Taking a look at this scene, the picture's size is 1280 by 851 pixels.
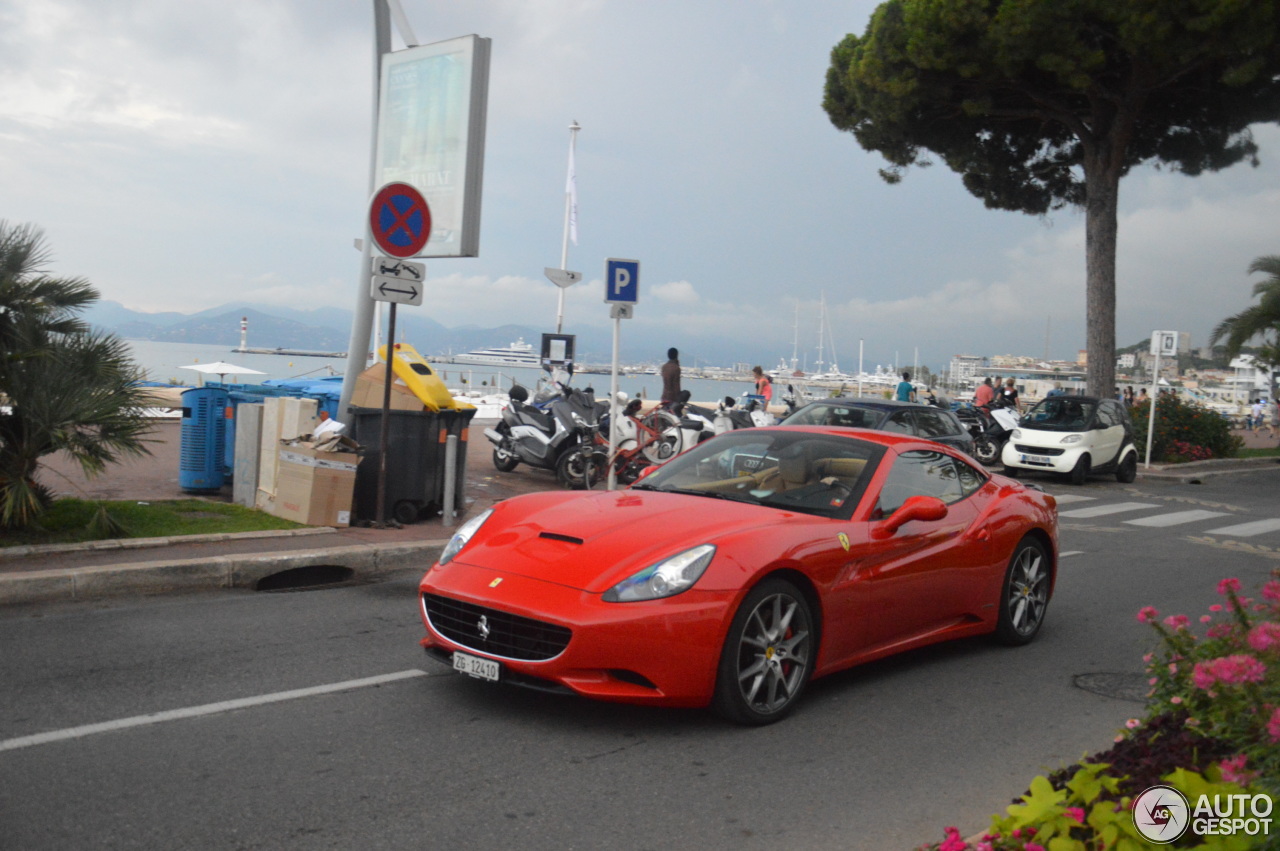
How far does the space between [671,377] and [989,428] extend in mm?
8281

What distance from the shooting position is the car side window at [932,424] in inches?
596

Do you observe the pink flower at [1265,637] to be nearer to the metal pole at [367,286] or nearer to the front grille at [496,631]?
the front grille at [496,631]

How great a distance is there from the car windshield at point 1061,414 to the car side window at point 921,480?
1481 centimetres

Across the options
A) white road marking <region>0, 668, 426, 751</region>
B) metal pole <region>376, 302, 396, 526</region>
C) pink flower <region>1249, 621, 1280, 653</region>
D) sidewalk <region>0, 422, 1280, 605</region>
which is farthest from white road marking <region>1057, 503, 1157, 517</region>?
pink flower <region>1249, 621, 1280, 653</region>

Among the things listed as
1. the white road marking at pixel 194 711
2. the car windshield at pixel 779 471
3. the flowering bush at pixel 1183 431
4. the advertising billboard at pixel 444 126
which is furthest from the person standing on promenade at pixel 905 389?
the white road marking at pixel 194 711

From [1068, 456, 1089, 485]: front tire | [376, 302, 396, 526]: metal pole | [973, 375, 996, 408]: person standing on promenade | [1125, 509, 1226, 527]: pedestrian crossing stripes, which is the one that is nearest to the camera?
[376, 302, 396, 526]: metal pole

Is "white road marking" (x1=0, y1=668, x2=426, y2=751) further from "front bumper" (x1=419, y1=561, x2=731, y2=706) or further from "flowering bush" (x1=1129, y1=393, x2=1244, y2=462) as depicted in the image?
"flowering bush" (x1=1129, y1=393, x2=1244, y2=462)

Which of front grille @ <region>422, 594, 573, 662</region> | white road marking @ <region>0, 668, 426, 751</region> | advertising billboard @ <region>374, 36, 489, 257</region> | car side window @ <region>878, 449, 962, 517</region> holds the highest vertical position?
advertising billboard @ <region>374, 36, 489, 257</region>

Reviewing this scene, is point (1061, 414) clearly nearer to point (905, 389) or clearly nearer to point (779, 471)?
point (905, 389)

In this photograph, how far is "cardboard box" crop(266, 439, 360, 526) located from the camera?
9.49 metres

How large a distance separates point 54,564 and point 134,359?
173cm

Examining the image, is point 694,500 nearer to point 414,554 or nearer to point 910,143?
point 414,554

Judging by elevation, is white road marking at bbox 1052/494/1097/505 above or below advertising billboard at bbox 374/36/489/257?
below

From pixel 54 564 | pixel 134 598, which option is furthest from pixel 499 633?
pixel 54 564
